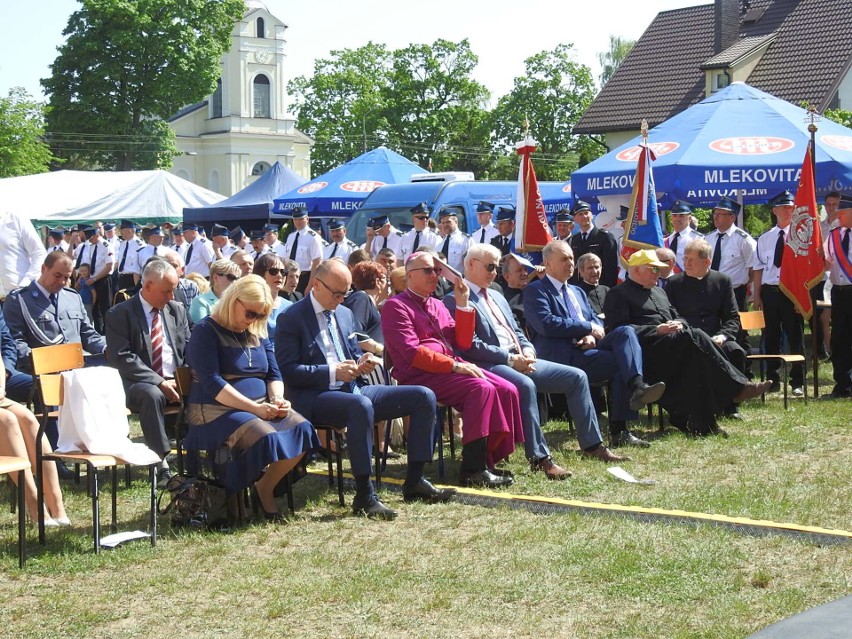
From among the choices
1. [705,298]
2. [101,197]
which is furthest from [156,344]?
[101,197]

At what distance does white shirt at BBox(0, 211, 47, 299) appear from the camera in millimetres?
11109

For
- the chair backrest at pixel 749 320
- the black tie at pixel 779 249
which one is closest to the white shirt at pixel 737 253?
the black tie at pixel 779 249

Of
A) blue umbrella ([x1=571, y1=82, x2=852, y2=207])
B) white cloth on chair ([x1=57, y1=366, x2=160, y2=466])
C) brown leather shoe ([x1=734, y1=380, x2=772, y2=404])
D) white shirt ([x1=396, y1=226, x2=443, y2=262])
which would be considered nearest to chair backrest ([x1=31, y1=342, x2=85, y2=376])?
white cloth on chair ([x1=57, y1=366, x2=160, y2=466])

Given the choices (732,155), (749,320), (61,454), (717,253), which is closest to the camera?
(61,454)

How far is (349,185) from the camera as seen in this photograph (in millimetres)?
25406

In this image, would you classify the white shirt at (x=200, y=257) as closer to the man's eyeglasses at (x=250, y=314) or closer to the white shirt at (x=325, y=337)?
the white shirt at (x=325, y=337)

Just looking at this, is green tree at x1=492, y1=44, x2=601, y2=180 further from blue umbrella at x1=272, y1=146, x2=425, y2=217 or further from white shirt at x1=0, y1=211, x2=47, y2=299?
white shirt at x1=0, y1=211, x2=47, y2=299

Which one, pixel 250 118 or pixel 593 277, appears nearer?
pixel 593 277

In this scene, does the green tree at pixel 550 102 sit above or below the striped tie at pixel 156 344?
above

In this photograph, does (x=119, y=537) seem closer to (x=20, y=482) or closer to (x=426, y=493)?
(x=20, y=482)

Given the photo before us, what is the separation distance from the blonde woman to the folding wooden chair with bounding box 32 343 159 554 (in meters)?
1.77

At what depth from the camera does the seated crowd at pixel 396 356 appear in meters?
6.82

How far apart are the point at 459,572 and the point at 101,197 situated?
95.1 feet

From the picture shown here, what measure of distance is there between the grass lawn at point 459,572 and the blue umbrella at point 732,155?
743 centimetres
